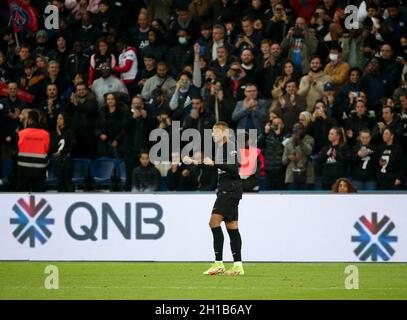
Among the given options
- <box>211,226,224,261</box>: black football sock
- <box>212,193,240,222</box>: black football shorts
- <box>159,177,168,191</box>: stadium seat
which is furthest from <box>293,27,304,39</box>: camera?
<box>211,226,224,261</box>: black football sock

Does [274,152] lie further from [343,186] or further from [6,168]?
[6,168]

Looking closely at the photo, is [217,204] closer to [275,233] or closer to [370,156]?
[275,233]

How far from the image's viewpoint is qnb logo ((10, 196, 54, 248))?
714 inches

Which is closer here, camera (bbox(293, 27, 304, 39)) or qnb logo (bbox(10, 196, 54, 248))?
qnb logo (bbox(10, 196, 54, 248))

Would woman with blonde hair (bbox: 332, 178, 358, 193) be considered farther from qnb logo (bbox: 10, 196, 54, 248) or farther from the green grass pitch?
qnb logo (bbox: 10, 196, 54, 248)

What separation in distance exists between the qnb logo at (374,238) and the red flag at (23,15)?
30.9ft

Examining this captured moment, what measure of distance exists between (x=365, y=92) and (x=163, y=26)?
4.76 metres

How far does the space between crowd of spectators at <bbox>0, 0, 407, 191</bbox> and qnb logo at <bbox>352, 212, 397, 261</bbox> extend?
1.93 meters

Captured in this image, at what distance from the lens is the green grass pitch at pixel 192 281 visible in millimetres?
14250

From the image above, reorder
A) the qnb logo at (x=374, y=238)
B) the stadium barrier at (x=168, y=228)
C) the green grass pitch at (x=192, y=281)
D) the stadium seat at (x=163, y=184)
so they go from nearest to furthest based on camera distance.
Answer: the green grass pitch at (x=192, y=281), the qnb logo at (x=374, y=238), the stadium barrier at (x=168, y=228), the stadium seat at (x=163, y=184)

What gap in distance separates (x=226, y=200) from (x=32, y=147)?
513 cm

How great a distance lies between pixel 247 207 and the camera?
18.1 metres

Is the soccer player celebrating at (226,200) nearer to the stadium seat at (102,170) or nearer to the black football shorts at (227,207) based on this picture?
the black football shorts at (227,207)

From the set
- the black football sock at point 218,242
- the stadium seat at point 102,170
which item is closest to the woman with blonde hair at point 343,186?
the black football sock at point 218,242
